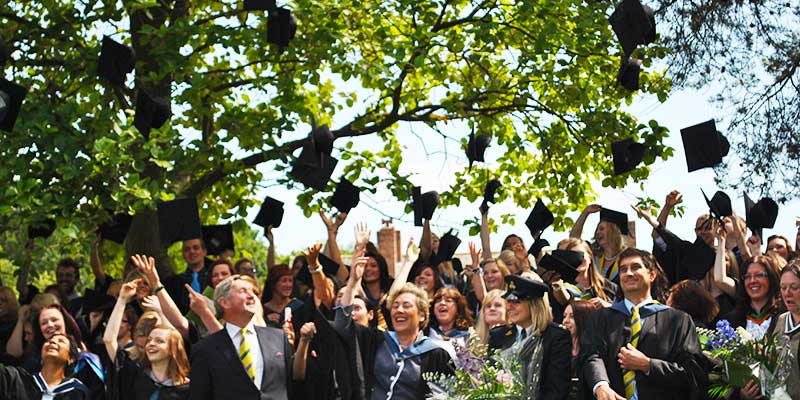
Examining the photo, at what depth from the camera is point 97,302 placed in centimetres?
1141

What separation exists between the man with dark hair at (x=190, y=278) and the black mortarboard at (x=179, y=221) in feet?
0.33

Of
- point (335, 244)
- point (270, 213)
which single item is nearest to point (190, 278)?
point (335, 244)

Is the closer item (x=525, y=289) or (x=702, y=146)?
(x=525, y=289)

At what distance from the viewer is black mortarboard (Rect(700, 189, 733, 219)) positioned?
34.0 ft

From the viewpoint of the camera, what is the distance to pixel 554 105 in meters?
16.0

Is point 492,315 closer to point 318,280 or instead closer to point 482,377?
point 318,280

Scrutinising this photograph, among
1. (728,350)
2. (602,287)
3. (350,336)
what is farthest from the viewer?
(602,287)

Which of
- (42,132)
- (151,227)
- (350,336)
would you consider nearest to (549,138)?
(151,227)

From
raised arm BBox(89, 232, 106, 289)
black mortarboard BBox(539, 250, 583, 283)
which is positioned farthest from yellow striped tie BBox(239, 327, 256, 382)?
raised arm BBox(89, 232, 106, 289)

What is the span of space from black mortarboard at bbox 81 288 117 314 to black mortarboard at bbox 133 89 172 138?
5.98ft

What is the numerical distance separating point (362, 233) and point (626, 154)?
18.0 ft

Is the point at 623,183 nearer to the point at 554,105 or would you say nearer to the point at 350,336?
the point at 554,105

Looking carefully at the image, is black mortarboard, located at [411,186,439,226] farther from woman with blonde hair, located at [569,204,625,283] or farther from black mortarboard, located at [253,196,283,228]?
woman with blonde hair, located at [569,204,625,283]

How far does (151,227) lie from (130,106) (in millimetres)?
1509
